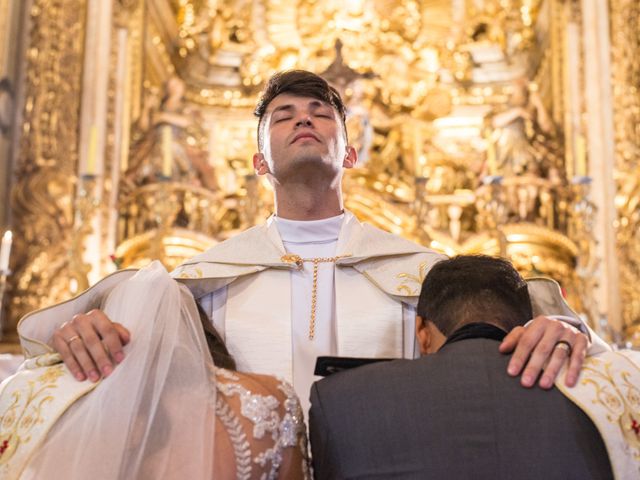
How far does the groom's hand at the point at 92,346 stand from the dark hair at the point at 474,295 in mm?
602

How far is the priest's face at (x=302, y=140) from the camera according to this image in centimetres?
240

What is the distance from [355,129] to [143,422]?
6747 millimetres

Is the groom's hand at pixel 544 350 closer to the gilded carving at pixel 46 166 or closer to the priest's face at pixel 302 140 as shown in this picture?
the priest's face at pixel 302 140

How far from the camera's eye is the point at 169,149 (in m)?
8.23

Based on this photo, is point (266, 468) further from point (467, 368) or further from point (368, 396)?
point (467, 368)

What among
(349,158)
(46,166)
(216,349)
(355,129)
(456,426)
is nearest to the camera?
(456,426)

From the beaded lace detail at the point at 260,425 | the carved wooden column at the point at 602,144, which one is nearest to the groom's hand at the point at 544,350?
the beaded lace detail at the point at 260,425

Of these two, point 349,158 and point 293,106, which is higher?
point 293,106

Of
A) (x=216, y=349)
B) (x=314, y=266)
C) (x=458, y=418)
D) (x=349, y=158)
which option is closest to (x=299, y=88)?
(x=349, y=158)

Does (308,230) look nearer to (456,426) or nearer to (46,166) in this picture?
(456,426)

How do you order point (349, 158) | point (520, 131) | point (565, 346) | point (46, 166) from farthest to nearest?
point (520, 131)
point (46, 166)
point (349, 158)
point (565, 346)

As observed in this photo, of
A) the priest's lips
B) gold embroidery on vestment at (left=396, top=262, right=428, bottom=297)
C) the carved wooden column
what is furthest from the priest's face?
the carved wooden column

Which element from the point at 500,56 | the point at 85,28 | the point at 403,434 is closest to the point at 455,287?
the point at 403,434

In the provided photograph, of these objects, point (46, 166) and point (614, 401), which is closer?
point (614, 401)
